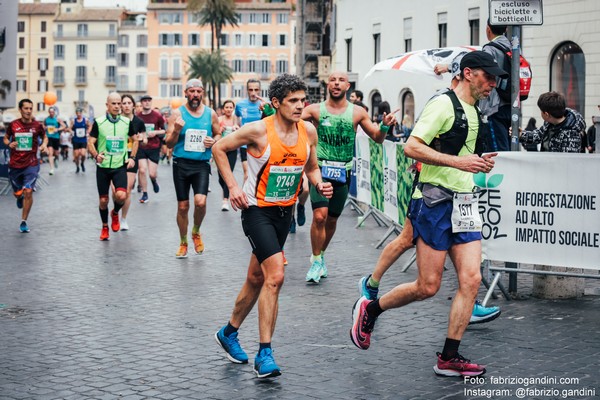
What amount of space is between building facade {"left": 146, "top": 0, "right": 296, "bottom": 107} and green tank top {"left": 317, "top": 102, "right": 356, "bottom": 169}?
129 metres

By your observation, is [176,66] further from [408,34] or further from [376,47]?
[408,34]

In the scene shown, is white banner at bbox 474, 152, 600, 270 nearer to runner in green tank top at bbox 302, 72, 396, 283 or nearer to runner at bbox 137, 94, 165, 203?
runner in green tank top at bbox 302, 72, 396, 283

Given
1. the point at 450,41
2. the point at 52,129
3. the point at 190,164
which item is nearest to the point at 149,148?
the point at 190,164

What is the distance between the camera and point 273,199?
7.06 metres

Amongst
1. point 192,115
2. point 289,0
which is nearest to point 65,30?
point 289,0

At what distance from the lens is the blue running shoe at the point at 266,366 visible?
6559 millimetres

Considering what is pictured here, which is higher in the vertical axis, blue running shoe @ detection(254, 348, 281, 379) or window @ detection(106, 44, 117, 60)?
window @ detection(106, 44, 117, 60)

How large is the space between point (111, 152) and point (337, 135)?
520cm

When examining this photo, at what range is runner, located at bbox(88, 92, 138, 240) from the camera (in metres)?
15.0

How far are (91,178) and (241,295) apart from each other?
26.2 meters

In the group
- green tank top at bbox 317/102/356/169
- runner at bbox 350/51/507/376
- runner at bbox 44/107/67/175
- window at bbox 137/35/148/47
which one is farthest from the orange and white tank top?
window at bbox 137/35/148/47

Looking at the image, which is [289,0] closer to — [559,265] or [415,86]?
[415,86]

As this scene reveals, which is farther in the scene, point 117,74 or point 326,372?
point 117,74

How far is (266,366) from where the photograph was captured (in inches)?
259
